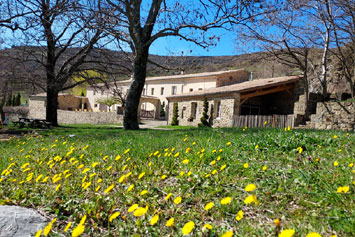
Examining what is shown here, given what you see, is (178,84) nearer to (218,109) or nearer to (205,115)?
(205,115)

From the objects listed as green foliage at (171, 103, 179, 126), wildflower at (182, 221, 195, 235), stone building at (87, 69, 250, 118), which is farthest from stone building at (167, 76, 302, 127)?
wildflower at (182, 221, 195, 235)

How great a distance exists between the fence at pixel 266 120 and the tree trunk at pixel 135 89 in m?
7.89

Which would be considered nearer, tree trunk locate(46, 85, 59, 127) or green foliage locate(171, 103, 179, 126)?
tree trunk locate(46, 85, 59, 127)

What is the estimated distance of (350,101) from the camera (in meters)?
14.4

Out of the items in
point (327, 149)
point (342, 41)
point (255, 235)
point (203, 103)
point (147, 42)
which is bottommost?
point (255, 235)

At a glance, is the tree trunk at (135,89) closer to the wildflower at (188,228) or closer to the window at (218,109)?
the wildflower at (188,228)

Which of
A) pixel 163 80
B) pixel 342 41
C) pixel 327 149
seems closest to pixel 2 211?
pixel 327 149

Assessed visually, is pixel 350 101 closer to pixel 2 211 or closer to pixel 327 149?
pixel 327 149

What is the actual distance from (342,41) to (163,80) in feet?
87.5

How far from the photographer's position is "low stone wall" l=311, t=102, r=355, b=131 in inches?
560

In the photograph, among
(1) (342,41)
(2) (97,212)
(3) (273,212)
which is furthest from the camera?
(1) (342,41)

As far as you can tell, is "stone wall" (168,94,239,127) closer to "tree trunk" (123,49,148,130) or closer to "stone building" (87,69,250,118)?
"stone building" (87,69,250,118)

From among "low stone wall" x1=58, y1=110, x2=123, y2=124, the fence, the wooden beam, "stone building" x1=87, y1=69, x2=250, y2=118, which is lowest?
"low stone wall" x1=58, y1=110, x2=123, y2=124

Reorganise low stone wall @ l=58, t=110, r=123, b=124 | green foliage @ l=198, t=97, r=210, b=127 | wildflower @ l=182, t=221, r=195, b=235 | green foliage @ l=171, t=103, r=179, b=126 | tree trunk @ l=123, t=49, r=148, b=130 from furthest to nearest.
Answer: low stone wall @ l=58, t=110, r=123, b=124 < green foliage @ l=171, t=103, r=179, b=126 < green foliage @ l=198, t=97, r=210, b=127 < tree trunk @ l=123, t=49, r=148, b=130 < wildflower @ l=182, t=221, r=195, b=235
